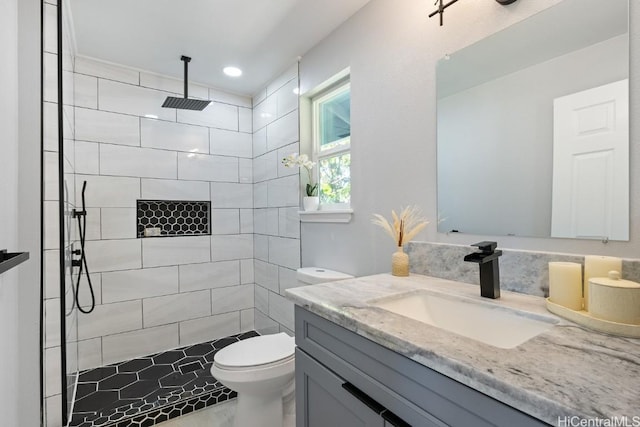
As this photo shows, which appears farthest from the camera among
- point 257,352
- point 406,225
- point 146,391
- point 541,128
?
point 146,391

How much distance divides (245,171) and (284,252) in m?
1.03

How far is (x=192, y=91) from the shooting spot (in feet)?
9.52

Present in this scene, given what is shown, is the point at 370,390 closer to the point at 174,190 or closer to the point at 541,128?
the point at 541,128

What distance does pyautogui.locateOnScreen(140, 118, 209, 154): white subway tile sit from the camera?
105 inches

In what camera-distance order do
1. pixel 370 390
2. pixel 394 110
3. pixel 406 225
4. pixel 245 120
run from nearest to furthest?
pixel 370 390
pixel 406 225
pixel 394 110
pixel 245 120

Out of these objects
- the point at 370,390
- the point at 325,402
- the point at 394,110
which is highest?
the point at 394,110

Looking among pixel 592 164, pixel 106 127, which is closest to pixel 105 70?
pixel 106 127

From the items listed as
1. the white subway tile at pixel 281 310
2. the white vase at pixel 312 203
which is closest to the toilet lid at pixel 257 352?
the white subway tile at pixel 281 310

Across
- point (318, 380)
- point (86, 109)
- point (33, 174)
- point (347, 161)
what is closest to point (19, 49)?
point (33, 174)

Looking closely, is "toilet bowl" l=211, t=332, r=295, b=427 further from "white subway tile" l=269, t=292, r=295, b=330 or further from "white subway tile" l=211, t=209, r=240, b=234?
"white subway tile" l=211, t=209, r=240, b=234

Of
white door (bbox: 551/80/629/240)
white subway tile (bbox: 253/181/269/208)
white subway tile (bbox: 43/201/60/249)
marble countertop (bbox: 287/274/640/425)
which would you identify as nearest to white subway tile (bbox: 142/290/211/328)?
white subway tile (bbox: 253/181/269/208)

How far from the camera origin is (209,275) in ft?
9.66

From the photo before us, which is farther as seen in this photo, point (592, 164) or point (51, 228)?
point (51, 228)

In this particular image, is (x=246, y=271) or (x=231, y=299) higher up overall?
(x=246, y=271)
